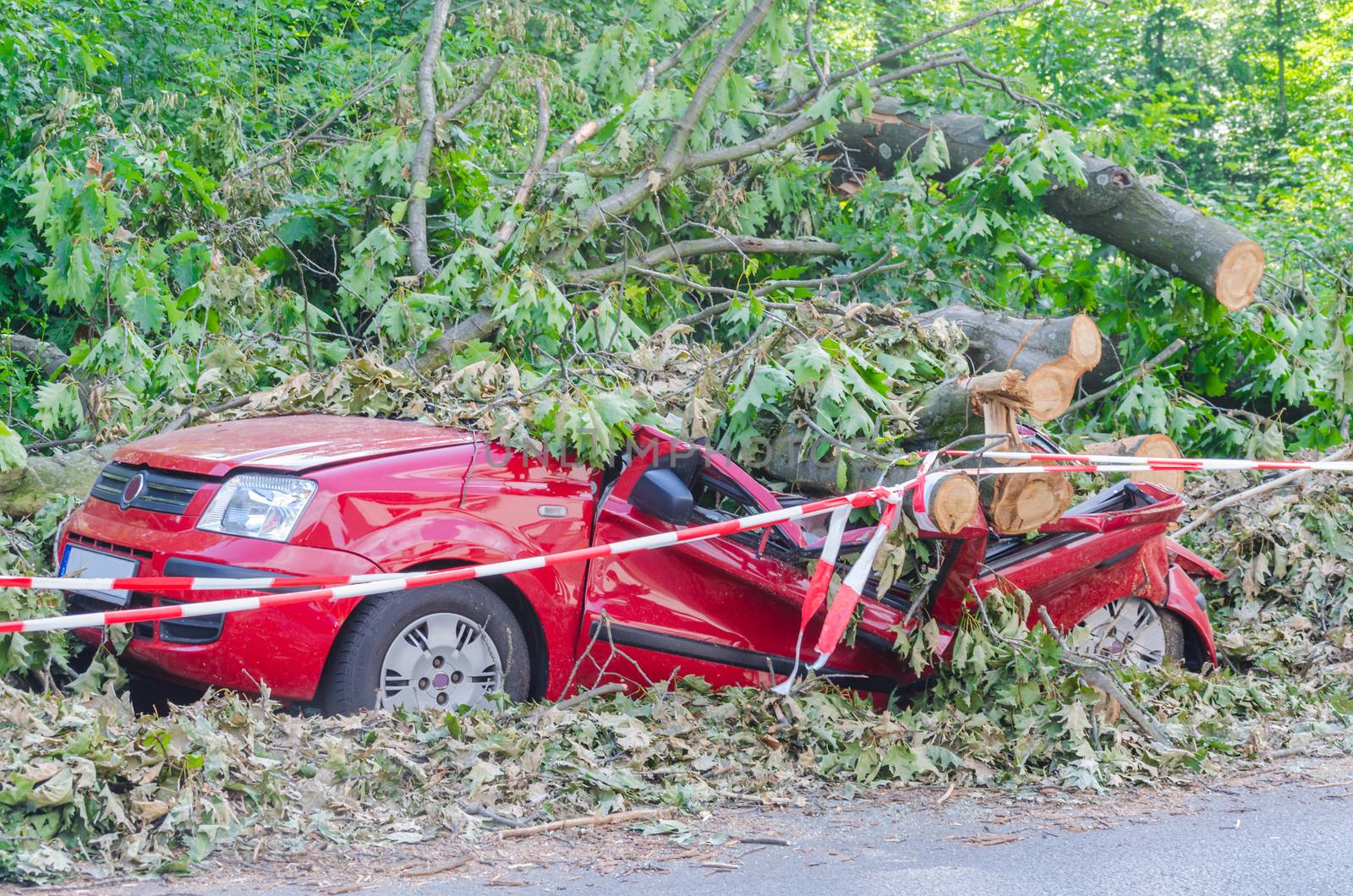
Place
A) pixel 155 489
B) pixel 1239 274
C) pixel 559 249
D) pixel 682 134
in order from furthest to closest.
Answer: pixel 682 134 → pixel 559 249 → pixel 1239 274 → pixel 155 489

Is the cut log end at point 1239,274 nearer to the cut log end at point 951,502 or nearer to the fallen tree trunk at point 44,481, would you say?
the cut log end at point 951,502

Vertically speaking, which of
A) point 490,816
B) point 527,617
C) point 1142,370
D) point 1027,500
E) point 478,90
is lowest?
point 490,816

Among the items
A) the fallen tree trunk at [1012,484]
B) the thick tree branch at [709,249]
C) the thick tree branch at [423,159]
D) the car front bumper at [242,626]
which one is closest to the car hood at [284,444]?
the car front bumper at [242,626]

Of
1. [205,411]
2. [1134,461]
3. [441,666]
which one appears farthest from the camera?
[205,411]

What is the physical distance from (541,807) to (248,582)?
1.23 metres

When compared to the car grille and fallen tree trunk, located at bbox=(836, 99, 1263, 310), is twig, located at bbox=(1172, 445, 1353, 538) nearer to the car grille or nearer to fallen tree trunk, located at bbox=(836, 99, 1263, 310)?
fallen tree trunk, located at bbox=(836, 99, 1263, 310)

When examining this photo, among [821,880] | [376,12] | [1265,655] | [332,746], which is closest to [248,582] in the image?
[332,746]

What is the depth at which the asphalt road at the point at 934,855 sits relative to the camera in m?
3.70

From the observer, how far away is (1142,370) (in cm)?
883

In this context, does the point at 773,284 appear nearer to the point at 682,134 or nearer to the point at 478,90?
the point at 682,134

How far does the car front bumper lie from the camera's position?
462 centimetres

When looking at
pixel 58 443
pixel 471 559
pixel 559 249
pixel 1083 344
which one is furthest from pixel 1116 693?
pixel 58 443

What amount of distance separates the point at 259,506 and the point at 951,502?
2.51 meters

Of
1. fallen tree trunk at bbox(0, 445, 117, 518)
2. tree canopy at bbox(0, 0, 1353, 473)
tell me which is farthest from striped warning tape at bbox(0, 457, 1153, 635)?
fallen tree trunk at bbox(0, 445, 117, 518)
